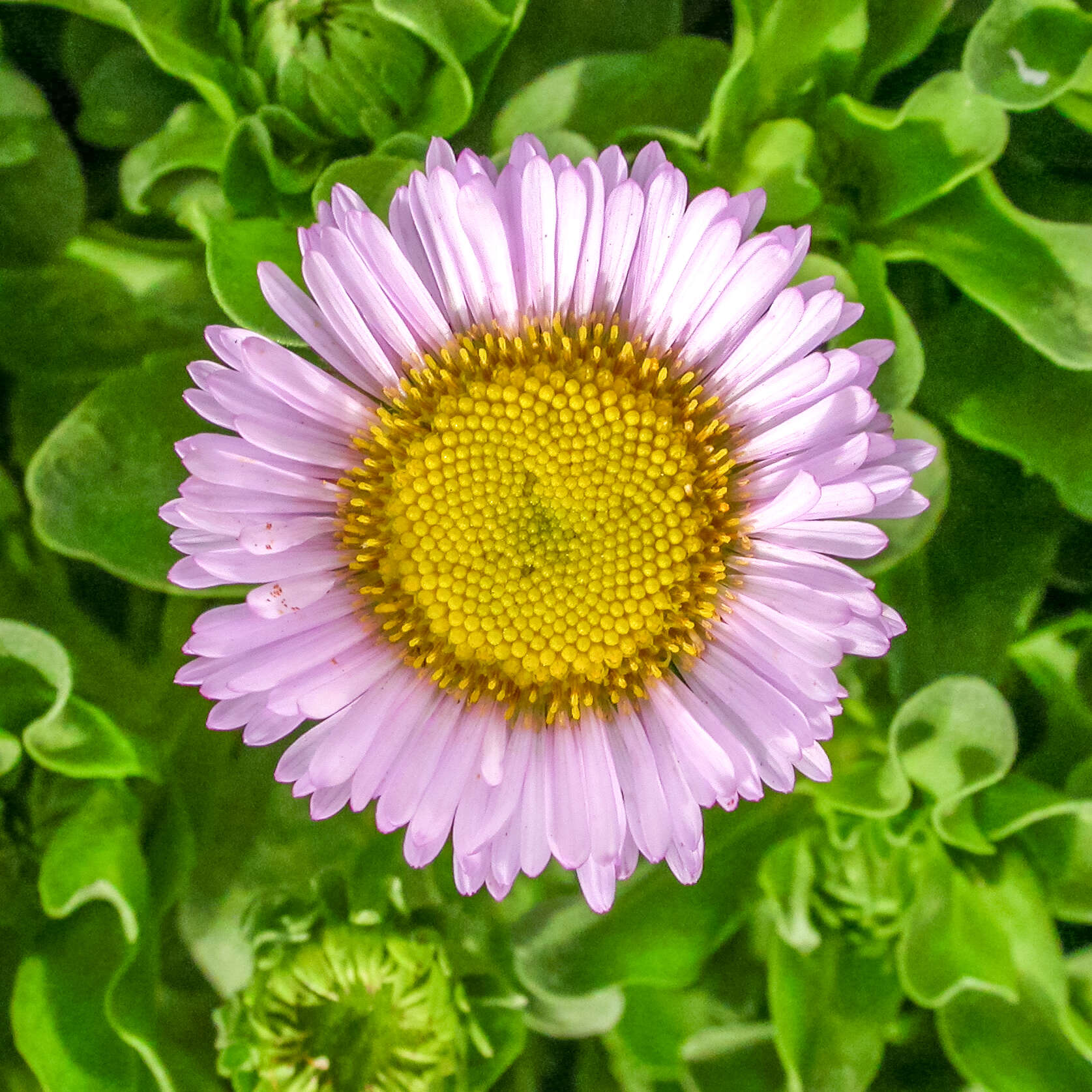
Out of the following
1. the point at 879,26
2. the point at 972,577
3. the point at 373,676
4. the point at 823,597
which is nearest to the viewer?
the point at 823,597

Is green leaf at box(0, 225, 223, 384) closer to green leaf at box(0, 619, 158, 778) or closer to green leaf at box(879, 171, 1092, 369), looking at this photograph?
green leaf at box(0, 619, 158, 778)

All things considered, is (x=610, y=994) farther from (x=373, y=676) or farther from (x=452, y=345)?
(x=452, y=345)

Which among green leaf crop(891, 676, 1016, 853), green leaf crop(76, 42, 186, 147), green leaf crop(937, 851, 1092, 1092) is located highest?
green leaf crop(76, 42, 186, 147)

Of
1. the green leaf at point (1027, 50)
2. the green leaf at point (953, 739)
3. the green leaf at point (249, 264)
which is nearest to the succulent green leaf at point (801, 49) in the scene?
the green leaf at point (1027, 50)

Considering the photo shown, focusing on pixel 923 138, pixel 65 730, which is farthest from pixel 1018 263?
pixel 65 730

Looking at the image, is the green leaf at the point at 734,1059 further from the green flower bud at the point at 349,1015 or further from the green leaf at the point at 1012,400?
the green leaf at the point at 1012,400

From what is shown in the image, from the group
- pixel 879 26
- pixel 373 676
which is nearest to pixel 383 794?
pixel 373 676

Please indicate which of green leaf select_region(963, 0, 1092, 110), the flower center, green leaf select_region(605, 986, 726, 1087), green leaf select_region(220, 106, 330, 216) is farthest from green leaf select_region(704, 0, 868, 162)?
green leaf select_region(605, 986, 726, 1087)
